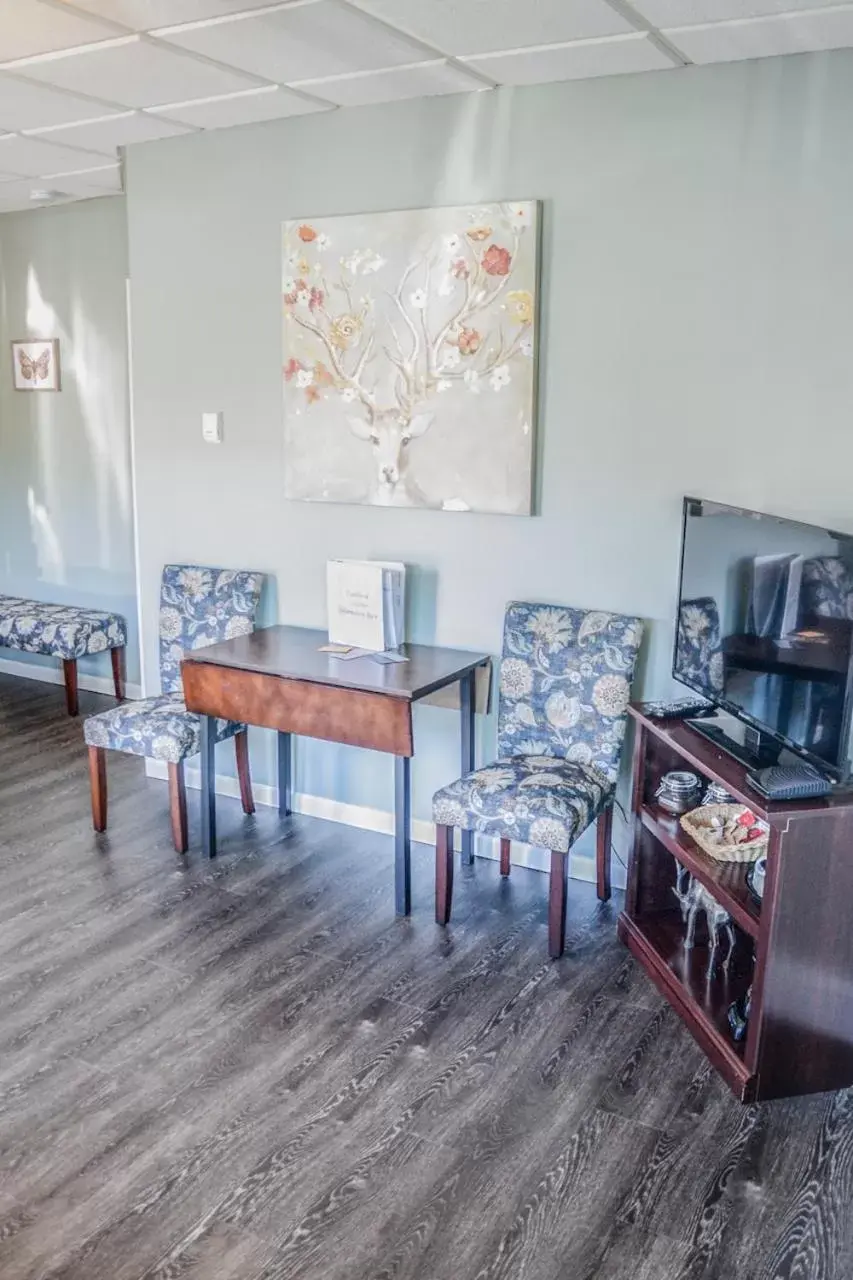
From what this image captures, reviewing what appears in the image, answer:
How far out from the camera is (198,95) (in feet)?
10.4

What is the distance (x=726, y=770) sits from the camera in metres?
2.44

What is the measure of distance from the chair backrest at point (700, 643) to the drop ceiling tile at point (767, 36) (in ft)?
4.41

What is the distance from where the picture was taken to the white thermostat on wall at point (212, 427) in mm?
3797

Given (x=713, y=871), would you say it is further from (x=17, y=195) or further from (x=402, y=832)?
(x=17, y=195)

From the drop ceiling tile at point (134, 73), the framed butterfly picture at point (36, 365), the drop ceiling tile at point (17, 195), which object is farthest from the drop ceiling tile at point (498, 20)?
the framed butterfly picture at point (36, 365)

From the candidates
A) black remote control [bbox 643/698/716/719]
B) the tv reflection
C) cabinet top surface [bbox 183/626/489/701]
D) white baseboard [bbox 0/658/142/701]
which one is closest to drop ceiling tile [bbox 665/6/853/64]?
the tv reflection

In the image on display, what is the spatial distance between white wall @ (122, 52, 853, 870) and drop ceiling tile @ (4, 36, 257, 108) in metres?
0.43

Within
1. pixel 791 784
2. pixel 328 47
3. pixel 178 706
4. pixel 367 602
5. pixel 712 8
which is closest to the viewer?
pixel 791 784

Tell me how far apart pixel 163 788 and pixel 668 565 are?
7.07 ft

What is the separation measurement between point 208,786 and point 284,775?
40 cm

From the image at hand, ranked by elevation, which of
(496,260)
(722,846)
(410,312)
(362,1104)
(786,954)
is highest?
(496,260)

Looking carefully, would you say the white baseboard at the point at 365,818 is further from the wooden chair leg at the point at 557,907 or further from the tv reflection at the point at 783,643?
the tv reflection at the point at 783,643

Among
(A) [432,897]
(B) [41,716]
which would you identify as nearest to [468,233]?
(A) [432,897]

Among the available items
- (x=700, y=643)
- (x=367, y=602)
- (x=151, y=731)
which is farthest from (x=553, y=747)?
(x=151, y=731)
